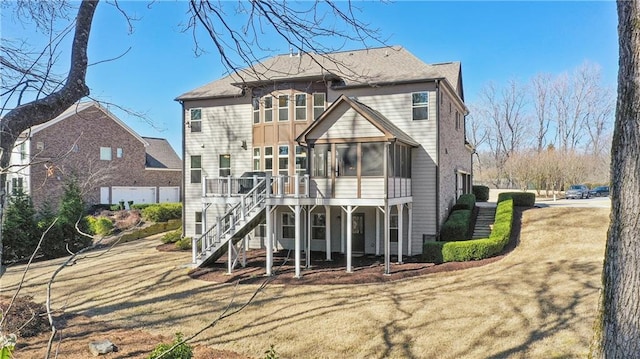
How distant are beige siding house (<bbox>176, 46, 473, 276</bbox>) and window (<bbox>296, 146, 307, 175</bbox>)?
4 centimetres

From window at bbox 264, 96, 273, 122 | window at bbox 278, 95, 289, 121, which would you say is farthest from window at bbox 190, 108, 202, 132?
window at bbox 278, 95, 289, 121

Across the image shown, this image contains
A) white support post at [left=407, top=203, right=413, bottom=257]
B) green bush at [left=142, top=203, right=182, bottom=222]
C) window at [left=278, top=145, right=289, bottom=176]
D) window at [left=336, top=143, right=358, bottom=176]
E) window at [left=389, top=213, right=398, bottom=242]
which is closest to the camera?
window at [left=336, top=143, right=358, bottom=176]

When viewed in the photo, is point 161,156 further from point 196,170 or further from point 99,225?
point 196,170

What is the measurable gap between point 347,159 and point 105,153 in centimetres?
2571

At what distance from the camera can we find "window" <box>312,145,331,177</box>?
15542mm

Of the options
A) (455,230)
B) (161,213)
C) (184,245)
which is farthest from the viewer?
(161,213)

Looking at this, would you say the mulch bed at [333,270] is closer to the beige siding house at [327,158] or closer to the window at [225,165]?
the beige siding house at [327,158]

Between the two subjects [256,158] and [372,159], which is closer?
[372,159]

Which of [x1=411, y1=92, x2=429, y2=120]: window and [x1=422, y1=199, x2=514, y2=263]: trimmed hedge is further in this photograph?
[x1=411, y1=92, x2=429, y2=120]: window

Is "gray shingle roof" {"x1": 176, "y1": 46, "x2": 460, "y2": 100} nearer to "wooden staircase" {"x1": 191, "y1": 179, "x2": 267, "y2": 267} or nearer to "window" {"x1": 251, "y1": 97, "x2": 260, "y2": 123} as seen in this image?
"window" {"x1": 251, "y1": 97, "x2": 260, "y2": 123}

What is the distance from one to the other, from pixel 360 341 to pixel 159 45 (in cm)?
698

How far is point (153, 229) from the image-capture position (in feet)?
86.0

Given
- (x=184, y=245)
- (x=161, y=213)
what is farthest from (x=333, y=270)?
(x=161, y=213)

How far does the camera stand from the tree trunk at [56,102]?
14.8 ft
